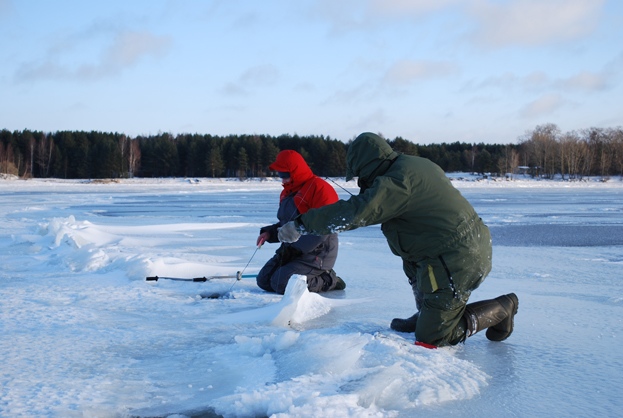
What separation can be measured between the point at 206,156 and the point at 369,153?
7026 cm

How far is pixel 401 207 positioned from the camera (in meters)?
2.95

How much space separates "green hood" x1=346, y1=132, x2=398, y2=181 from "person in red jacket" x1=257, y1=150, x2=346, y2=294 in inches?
67.5

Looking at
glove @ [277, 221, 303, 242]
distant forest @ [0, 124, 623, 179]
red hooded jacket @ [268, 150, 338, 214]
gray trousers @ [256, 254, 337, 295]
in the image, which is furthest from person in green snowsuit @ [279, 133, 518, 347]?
distant forest @ [0, 124, 623, 179]

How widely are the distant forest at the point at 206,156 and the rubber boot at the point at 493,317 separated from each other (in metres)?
63.8

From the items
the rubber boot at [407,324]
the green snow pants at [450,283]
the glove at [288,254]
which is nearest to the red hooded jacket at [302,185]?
the glove at [288,254]

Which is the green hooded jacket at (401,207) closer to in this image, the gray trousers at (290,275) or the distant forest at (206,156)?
the gray trousers at (290,275)

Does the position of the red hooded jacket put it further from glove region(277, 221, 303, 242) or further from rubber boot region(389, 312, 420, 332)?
glove region(277, 221, 303, 242)

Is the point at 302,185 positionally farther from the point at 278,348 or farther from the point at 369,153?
the point at 278,348

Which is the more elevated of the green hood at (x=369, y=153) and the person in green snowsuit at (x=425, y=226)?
the green hood at (x=369, y=153)

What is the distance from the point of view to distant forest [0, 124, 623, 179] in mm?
67750

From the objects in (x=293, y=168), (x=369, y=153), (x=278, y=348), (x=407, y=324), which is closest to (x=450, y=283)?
(x=407, y=324)

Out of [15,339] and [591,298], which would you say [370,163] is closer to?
[15,339]

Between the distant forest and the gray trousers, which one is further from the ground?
the distant forest

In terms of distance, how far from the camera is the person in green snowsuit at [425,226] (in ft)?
9.54
